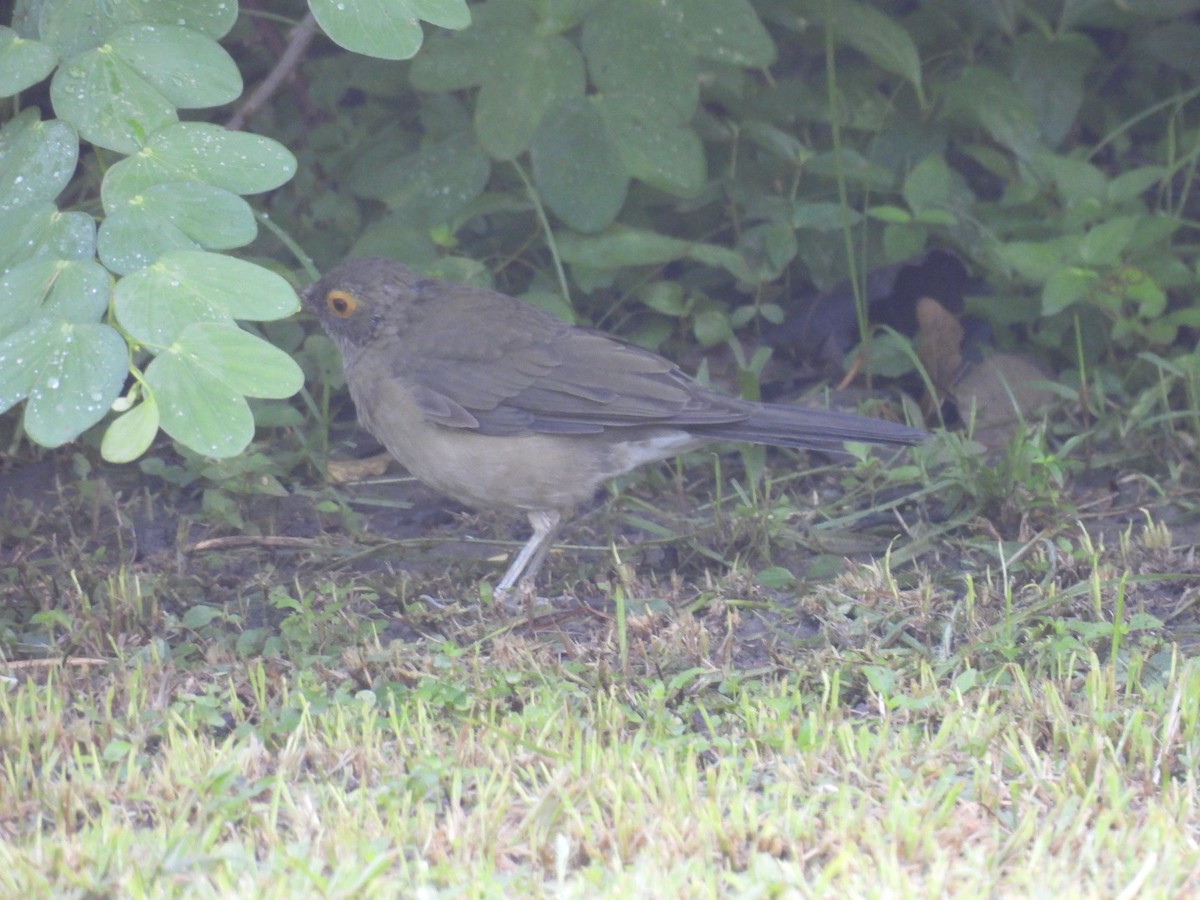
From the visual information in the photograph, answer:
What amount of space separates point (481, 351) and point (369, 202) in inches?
87.6

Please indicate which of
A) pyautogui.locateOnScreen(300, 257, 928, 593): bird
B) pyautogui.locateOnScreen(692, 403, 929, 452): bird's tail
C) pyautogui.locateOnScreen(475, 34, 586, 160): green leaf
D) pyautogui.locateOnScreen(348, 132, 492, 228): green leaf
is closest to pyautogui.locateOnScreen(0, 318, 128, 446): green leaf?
pyautogui.locateOnScreen(300, 257, 928, 593): bird

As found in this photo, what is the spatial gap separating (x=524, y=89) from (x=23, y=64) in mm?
2423

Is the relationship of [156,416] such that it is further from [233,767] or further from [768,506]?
[768,506]

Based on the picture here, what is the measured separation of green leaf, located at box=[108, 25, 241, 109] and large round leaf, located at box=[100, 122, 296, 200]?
0.10 meters

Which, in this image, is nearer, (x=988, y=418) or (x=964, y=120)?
(x=988, y=418)

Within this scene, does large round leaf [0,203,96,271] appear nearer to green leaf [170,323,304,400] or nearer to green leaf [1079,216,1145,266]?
green leaf [170,323,304,400]

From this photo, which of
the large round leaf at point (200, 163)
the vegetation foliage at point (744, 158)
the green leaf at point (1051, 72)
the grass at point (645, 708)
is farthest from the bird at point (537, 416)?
the green leaf at point (1051, 72)

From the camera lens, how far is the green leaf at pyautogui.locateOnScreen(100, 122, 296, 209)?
3.92 metres

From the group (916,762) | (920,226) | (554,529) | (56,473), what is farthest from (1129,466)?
(56,473)

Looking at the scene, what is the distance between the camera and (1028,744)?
3.50 metres

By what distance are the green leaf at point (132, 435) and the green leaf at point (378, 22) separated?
3.80 feet

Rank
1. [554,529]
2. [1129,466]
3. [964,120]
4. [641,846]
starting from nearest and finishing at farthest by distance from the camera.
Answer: [641,846] < [554,529] < [1129,466] < [964,120]

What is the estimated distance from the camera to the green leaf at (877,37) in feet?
20.9

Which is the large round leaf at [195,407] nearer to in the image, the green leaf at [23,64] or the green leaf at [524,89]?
the green leaf at [23,64]
